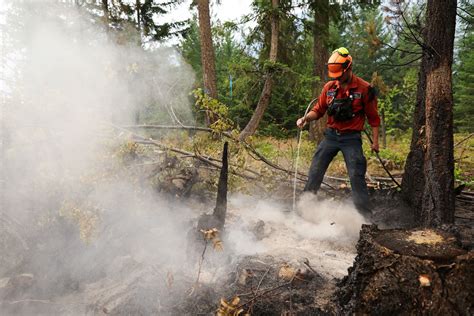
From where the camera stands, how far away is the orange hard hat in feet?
12.5

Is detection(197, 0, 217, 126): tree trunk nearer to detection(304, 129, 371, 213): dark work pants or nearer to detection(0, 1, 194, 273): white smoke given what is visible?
detection(0, 1, 194, 273): white smoke

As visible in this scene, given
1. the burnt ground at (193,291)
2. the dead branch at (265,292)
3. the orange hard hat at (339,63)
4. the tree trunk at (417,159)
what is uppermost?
the orange hard hat at (339,63)

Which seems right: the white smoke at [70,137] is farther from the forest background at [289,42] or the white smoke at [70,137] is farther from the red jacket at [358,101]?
the red jacket at [358,101]

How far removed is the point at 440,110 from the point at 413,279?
6.67ft

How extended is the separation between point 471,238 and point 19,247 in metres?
5.34

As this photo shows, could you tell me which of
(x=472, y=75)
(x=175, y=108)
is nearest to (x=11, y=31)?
(x=175, y=108)

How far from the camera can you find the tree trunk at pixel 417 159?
13.1ft

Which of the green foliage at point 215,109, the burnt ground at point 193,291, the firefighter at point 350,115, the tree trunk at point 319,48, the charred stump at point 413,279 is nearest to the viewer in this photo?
the charred stump at point 413,279

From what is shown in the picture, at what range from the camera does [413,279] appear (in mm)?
2062

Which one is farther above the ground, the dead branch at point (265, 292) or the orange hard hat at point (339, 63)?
the orange hard hat at point (339, 63)

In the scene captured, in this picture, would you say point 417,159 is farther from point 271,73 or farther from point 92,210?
point 271,73

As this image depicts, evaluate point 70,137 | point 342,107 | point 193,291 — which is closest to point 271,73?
point 342,107

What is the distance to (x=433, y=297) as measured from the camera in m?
2.02

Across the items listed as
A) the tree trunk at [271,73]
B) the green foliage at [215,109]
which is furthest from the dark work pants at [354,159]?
the tree trunk at [271,73]
